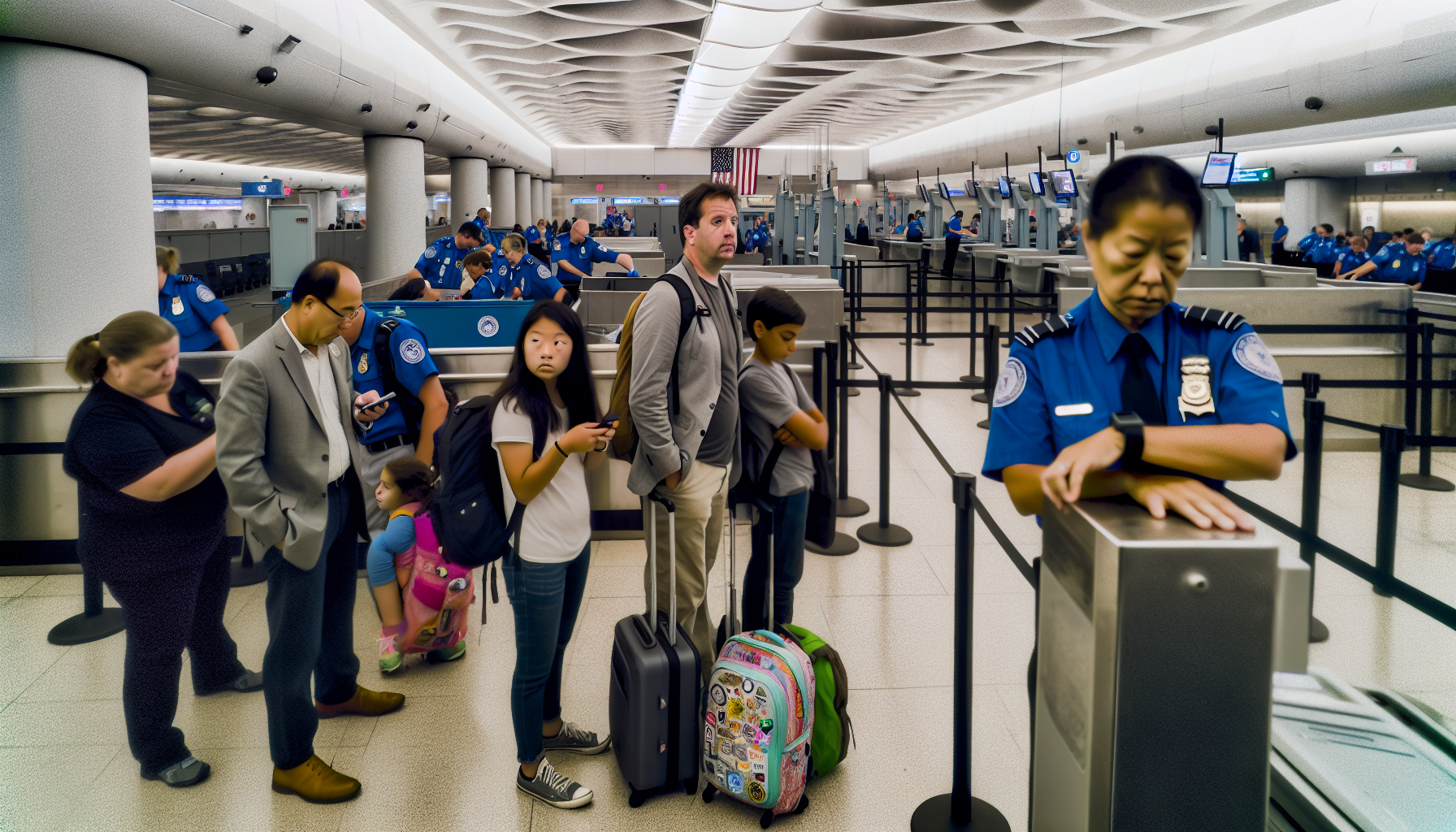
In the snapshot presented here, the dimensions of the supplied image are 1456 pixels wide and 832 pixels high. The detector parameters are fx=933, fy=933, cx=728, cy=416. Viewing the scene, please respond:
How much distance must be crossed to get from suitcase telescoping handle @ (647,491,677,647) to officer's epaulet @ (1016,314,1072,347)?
1.55m

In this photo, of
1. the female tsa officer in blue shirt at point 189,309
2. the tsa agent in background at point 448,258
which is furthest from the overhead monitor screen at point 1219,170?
the female tsa officer in blue shirt at point 189,309

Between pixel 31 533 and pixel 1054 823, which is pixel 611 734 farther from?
pixel 31 533

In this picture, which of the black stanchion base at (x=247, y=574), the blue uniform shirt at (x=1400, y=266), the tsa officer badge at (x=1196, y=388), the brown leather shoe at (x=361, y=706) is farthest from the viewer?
the blue uniform shirt at (x=1400, y=266)

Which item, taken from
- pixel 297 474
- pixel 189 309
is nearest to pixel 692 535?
pixel 297 474

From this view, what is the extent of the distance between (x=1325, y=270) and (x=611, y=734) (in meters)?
20.9

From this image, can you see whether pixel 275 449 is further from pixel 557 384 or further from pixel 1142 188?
pixel 1142 188

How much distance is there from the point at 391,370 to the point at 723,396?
62.8 inches

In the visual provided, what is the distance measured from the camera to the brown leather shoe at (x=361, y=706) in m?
3.64

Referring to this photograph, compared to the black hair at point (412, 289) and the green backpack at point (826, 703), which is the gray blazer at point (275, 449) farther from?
the black hair at point (412, 289)

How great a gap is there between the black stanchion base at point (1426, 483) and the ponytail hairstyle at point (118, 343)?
759cm

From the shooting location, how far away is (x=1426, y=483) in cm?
664

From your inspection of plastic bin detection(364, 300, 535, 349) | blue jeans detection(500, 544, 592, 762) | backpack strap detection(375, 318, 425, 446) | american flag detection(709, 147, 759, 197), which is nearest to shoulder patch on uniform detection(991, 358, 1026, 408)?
blue jeans detection(500, 544, 592, 762)

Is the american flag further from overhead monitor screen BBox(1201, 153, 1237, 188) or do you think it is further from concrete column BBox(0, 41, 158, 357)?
concrete column BBox(0, 41, 158, 357)

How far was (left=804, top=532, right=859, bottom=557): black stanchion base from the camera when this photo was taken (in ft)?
17.8
